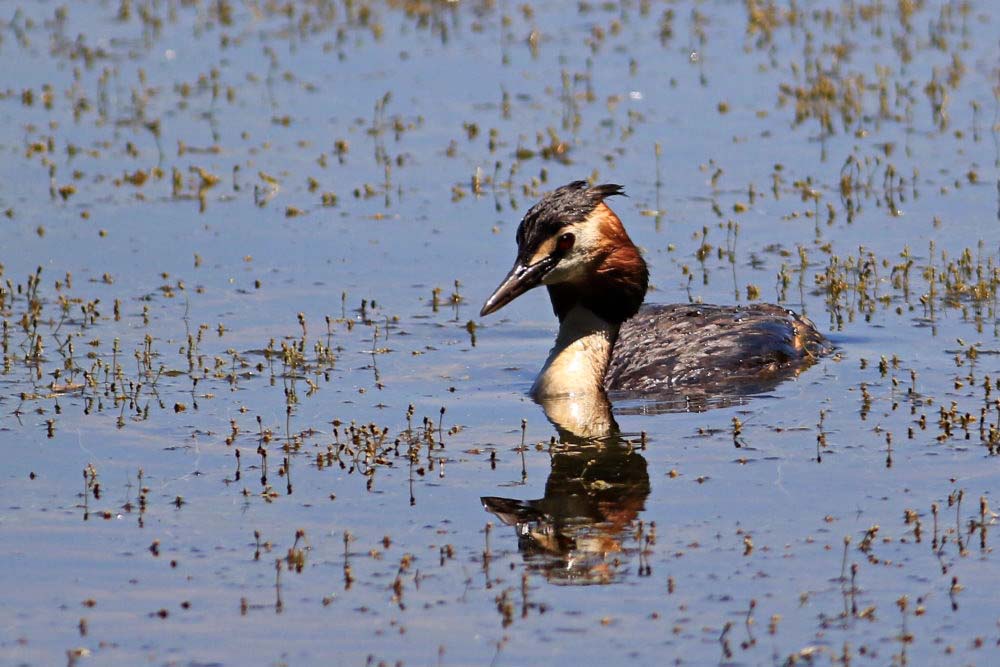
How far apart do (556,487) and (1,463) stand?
312 centimetres

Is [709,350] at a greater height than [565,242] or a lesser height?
lesser

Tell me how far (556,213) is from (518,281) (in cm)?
49

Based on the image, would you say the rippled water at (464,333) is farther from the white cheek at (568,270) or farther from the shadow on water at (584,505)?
the white cheek at (568,270)

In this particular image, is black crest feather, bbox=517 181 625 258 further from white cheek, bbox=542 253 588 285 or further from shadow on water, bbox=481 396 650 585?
shadow on water, bbox=481 396 650 585

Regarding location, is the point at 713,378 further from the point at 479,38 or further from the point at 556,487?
the point at 479,38

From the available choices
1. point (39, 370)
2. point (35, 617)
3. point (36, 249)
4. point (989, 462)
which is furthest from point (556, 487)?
point (36, 249)

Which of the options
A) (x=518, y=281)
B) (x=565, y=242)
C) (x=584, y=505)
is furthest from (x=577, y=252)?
(x=584, y=505)

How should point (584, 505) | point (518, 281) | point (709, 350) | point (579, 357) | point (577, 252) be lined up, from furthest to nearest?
point (709, 350)
point (579, 357)
point (577, 252)
point (518, 281)
point (584, 505)

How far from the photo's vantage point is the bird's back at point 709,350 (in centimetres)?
1238

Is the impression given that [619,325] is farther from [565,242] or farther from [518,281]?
[518,281]

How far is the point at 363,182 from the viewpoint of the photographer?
17.7 m

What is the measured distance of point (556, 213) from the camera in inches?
455

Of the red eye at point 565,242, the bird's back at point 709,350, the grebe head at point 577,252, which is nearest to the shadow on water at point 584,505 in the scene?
the bird's back at point 709,350

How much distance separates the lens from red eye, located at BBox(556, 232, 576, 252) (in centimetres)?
1152
